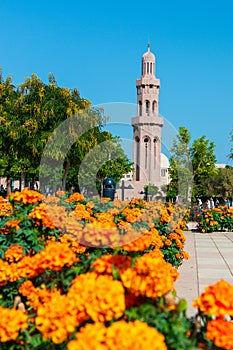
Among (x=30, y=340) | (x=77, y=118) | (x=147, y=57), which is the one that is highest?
(x=147, y=57)

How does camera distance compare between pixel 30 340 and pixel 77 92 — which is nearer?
pixel 30 340

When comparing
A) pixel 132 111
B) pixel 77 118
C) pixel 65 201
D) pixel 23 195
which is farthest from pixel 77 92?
pixel 23 195

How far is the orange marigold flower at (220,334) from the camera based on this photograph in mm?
2371

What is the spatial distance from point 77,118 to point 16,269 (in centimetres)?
1839

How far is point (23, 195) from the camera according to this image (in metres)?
4.05

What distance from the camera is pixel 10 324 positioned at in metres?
2.42

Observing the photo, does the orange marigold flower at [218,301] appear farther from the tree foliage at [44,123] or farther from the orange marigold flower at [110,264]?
the tree foliage at [44,123]

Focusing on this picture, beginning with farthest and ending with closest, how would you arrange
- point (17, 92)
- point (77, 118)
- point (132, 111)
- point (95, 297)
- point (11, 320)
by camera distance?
point (17, 92) → point (77, 118) → point (132, 111) → point (11, 320) → point (95, 297)

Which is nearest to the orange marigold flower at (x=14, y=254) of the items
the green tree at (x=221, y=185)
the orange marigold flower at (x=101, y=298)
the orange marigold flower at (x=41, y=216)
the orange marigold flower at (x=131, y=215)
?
the orange marigold flower at (x=41, y=216)

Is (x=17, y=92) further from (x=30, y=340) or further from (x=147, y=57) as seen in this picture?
(x=147, y=57)

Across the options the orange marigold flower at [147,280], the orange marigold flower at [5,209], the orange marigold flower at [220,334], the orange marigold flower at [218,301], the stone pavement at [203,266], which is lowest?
the stone pavement at [203,266]

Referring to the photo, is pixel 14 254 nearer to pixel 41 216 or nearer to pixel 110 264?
pixel 41 216

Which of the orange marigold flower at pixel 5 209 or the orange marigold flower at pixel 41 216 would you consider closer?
the orange marigold flower at pixel 41 216

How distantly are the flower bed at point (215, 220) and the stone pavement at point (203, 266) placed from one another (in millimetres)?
2009
